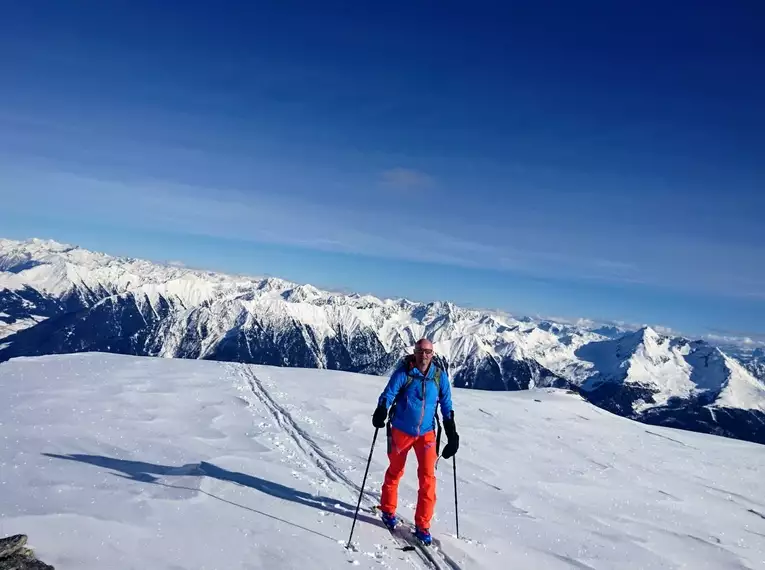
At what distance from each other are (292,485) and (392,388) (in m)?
3.60

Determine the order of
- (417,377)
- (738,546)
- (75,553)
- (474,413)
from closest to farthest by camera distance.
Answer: (75,553) → (417,377) → (738,546) → (474,413)

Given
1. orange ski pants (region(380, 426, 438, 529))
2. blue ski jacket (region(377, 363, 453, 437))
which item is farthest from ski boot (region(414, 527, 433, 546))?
blue ski jacket (region(377, 363, 453, 437))

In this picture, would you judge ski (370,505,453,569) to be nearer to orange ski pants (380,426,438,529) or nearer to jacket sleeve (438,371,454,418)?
orange ski pants (380,426,438,529)

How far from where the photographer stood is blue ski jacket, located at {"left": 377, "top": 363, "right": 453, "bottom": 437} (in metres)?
10.1

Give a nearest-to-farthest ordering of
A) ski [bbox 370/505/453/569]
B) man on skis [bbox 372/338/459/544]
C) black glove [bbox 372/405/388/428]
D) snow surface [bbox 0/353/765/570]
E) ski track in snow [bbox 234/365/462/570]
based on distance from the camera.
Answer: snow surface [bbox 0/353/765/570]
ski [bbox 370/505/453/569]
ski track in snow [bbox 234/365/462/570]
black glove [bbox 372/405/388/428]
man on skis [bbox 372/338/459/544]

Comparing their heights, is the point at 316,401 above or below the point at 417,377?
below

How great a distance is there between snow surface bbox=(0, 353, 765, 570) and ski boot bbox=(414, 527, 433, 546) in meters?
0.28

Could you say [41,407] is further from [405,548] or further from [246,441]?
[405,548]

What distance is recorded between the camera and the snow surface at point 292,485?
8.25 meters

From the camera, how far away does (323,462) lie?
1390 centimetres

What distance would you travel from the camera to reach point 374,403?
24109mm

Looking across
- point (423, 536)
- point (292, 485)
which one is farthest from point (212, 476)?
point (423, 536)

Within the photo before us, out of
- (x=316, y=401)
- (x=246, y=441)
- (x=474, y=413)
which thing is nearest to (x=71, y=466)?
(x=246, y=441)

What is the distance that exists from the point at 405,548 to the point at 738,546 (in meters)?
9.68
